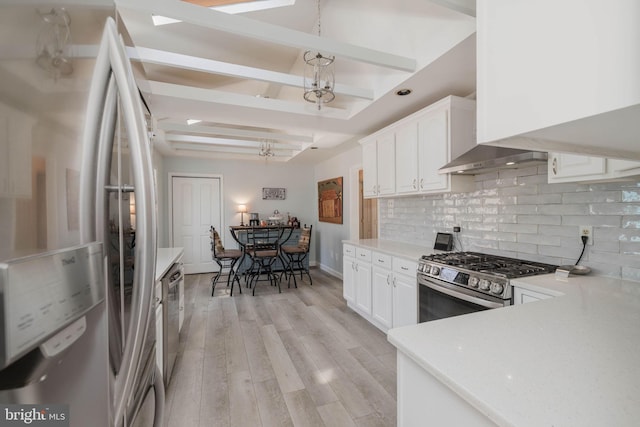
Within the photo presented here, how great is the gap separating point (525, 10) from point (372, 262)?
111 inches

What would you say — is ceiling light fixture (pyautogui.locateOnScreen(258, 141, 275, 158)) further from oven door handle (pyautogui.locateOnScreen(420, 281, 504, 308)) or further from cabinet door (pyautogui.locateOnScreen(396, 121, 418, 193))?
oven door handle (pyautogui.locateOnScreen(420, 281, 504, 308))

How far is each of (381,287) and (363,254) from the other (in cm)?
50

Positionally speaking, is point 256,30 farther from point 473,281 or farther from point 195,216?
point 195,216

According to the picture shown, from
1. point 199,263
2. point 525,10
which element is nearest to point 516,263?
point 525,10

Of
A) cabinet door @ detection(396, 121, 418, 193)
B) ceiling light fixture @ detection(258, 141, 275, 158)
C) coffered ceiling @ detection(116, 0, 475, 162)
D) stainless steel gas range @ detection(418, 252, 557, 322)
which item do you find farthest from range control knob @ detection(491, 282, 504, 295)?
ceiling light fixture @ detection(258, 141, 275, 158)

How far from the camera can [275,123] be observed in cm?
351

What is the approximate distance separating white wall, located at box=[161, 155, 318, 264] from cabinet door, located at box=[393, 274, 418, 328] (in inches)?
157

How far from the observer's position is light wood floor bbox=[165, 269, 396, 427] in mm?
1866

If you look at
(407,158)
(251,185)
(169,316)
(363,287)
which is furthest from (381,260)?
(251,185)

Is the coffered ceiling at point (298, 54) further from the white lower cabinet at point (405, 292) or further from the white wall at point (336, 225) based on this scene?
the white lower cabinet at point (405, 292)

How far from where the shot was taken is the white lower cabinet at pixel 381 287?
8.54ft

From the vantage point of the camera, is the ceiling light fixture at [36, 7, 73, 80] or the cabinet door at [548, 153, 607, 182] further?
the cabinet door at [548, 153, 607, 182]

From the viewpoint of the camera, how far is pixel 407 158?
9.78 ft

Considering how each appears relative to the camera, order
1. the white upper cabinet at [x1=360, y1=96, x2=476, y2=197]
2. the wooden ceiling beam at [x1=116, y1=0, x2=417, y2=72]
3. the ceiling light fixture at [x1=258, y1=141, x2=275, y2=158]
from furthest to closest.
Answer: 1. the ceiling light fixture at [x1=258, y1=141, x2=275, y2=158]
2. the white upper cabinet at [x1=360, y1=96, x2=476, y2=197]
3. the wooden ceiling beam at [x1=116, y1=0, x2=417, y2=72]
